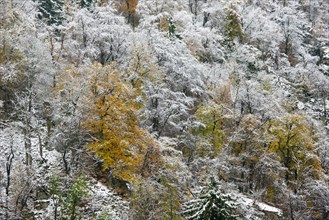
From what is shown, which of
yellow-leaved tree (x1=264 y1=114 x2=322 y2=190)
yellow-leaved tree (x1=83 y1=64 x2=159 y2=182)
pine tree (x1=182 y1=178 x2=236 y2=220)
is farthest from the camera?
yellow-leaved tree (x1=264 y1=114 x2=322 y2=190)

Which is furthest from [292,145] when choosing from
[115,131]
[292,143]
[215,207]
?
[215,207]

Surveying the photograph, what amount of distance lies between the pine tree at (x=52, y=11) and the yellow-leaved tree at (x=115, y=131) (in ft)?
70.8

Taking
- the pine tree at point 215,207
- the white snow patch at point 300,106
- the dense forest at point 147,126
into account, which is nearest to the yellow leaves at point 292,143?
the dense forest at point 147,126

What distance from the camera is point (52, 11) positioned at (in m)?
52.8

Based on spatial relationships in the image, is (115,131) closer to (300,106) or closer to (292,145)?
(292,145)

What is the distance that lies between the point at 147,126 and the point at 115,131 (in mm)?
5005

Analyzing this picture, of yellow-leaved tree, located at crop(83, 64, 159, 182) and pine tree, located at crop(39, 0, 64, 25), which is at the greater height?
pine tree, located at crop(39, 0, 64, 25)

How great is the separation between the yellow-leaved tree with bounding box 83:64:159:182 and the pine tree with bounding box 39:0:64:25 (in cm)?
2159

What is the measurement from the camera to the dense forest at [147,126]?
2772 centimetres

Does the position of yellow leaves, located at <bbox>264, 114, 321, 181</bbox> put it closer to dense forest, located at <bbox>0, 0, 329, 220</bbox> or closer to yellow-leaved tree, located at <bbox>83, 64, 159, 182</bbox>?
dense forest, located at <bbox>0, 0, 329, 220</bbox>

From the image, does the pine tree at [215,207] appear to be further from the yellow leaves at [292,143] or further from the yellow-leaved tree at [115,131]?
the yellow leaves at [292,143]

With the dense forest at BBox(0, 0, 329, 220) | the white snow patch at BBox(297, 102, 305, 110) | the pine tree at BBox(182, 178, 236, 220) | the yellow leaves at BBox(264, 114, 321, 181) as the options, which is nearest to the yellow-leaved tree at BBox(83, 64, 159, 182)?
the dense forest at BBox(0, 0, 329, 220)

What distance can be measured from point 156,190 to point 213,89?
1855cm

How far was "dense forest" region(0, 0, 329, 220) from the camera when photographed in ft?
90.9
